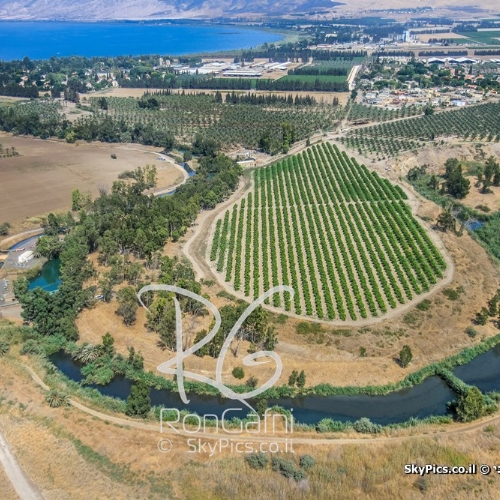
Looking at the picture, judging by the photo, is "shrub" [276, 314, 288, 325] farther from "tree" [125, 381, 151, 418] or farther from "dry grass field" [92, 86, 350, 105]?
"dry grass field" [92, 86, 350, 105]

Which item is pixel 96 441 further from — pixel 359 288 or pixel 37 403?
pixel 359 288

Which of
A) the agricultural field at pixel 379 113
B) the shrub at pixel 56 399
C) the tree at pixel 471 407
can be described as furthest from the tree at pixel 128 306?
the agricultural field at pixel 379 113

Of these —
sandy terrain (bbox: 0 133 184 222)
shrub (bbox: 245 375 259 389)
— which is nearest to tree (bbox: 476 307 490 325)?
shrub (bbox: 245 375 259 389)

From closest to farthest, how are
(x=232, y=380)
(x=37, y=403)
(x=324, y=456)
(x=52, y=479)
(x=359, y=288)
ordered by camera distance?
1. (x=52, y=479)
2. (x=324, y=456)
3. (x=37, y=403)
4. (x=232, y=380)
5. (x=359, y=288)

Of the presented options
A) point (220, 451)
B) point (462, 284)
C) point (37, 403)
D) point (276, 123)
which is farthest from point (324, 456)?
point (276, 123)

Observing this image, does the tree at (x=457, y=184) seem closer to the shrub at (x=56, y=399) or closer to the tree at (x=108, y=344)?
the tree at (x=108, y=344)

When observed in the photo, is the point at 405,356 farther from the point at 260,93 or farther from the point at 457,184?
the point at 260,93
